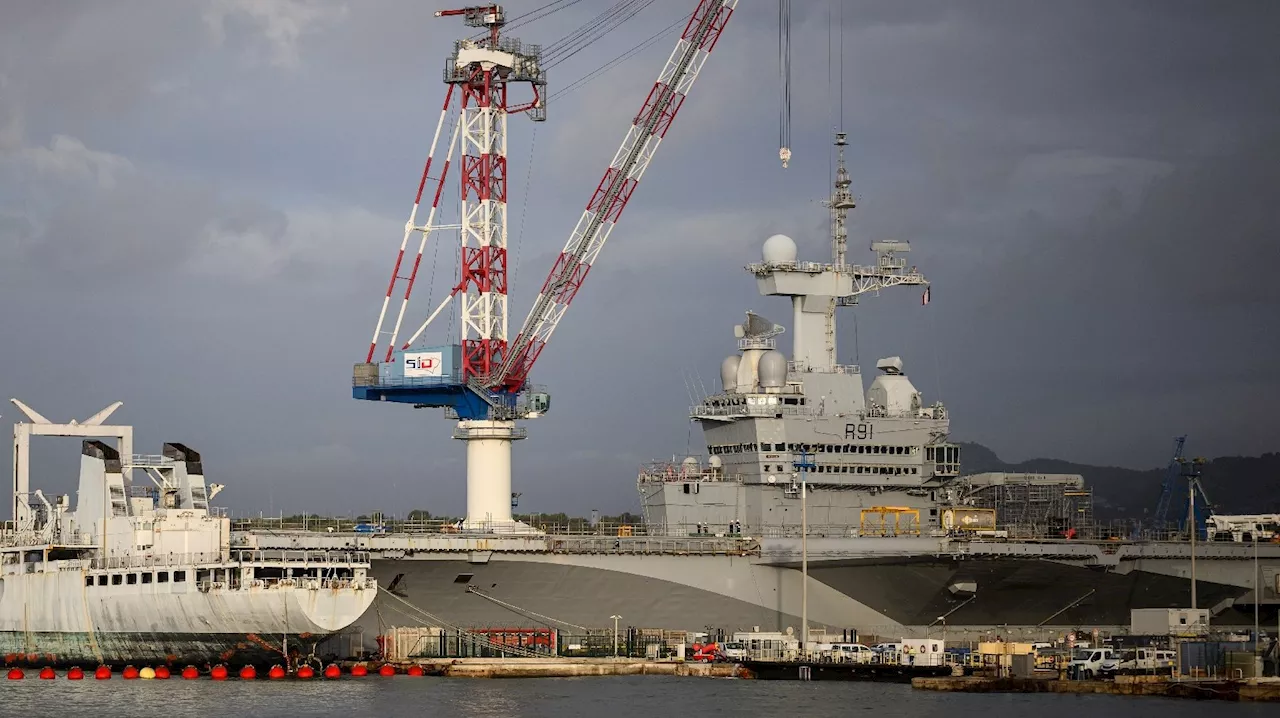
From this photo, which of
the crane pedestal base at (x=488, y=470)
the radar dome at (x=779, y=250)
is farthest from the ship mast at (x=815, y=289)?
the crane pedestal base at (x=488, y=470)

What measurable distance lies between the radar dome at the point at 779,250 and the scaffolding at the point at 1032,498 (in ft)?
35.3

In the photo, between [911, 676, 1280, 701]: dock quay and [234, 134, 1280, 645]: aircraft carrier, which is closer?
[911, 676, 1280, 701]: dock quay

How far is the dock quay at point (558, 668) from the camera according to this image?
51.0 m

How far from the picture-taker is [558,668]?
51406mm

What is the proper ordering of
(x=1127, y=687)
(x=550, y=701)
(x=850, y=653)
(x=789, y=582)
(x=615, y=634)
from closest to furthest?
(x=550, y=701), (x=1127, y=687), (x=850, y=653), (x=615, y=634), (x=789, y=582)

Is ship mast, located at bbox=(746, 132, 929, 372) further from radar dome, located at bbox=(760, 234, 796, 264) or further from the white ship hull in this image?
the white ship hull

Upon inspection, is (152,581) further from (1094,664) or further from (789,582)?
(1094,664)

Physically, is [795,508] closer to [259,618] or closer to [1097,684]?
[1097,684]

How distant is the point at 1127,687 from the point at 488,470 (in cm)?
2289

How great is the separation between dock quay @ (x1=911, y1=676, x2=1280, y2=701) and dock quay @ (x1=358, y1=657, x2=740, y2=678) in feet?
22.1

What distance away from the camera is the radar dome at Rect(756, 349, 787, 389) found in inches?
2388

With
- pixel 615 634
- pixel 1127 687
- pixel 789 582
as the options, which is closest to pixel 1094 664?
pixel 1127 687

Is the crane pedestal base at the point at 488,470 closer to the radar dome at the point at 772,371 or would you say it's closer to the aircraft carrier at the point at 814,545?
the aircraft carrier at the point at 814,545

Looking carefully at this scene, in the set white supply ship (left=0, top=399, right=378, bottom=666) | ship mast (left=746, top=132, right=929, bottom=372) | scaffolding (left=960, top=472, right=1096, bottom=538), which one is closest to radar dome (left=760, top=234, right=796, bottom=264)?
ship mast (left=746, top=132, right=929, bottom=372)
